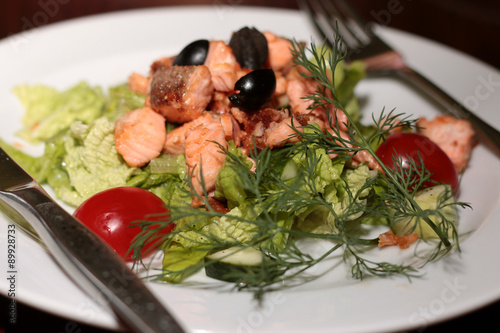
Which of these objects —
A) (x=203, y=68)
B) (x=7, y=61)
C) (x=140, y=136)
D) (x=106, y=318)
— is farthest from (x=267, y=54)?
(x=7, y=61)

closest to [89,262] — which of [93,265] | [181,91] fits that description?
[93,265]

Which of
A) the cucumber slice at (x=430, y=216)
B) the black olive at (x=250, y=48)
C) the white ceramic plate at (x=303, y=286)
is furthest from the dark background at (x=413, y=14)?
the cucumber slice at (x=430, y=216)

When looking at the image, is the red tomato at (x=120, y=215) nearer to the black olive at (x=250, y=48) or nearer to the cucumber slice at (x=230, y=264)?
the cucumber slice at (x=230, y=264)

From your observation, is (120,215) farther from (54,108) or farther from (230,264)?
(54,108)

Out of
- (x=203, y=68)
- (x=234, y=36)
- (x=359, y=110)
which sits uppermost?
(x=234, y=36)

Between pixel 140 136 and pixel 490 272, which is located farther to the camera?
pixel 140 136

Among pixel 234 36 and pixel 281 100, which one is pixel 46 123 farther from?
pixel 281 100

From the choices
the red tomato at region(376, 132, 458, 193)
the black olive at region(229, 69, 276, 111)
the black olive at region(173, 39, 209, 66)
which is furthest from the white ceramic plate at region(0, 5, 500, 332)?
the black olive at region(173, 39, 209, 66)
